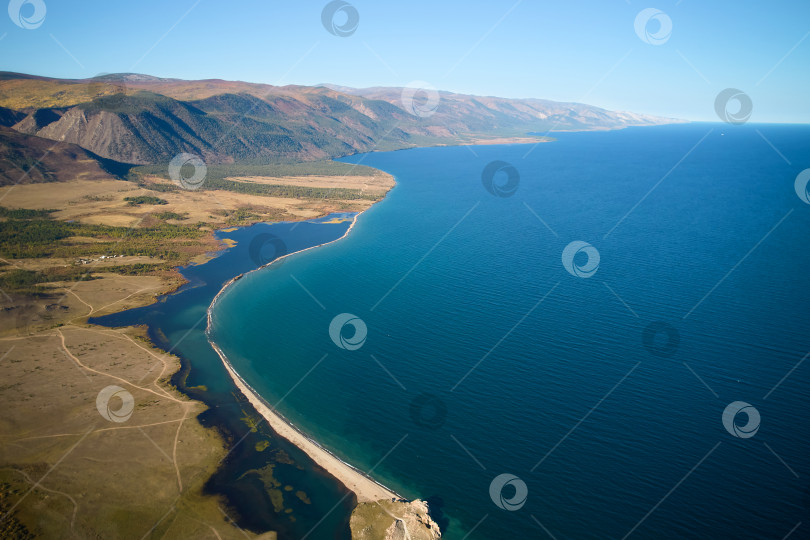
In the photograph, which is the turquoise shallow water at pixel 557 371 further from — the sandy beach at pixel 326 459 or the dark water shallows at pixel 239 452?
the dark water shallows at pixel 239 452

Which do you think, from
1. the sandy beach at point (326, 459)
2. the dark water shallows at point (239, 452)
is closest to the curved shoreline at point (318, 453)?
the sandy beach at point (326, 459)

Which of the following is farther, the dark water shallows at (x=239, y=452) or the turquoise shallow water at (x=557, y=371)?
the dark water shallows at (x=239, y=452)

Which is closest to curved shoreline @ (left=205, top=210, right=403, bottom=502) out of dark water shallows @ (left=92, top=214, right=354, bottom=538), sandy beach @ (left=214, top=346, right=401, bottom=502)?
sandy beach @ (left=214, top=346, right=401, bottom=502)

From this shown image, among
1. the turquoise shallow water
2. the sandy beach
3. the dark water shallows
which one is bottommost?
the dark water shallows

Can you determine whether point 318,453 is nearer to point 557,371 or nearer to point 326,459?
point 326,459

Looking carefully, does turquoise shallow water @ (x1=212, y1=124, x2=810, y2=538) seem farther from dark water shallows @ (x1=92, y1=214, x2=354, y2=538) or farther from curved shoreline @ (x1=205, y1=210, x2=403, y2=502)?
dark water shallows @ (x1=92, y1=214, x2=354, y2=538)

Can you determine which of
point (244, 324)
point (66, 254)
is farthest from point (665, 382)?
point (66, 254)

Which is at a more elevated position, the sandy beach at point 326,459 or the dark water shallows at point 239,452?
the sandy beach at point 326,459

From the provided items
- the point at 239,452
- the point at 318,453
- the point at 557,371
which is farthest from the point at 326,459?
the point at 557,371
